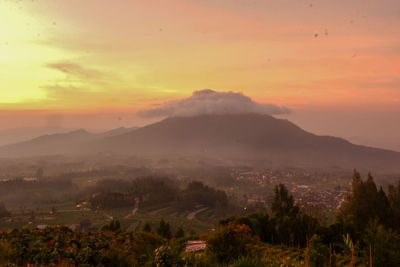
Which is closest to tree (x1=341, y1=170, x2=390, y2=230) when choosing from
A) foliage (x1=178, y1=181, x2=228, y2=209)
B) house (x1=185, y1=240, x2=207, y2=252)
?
house (x1=185, y1=240, x2=207, y2=252)

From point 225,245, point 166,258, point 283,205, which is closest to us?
point 166,258

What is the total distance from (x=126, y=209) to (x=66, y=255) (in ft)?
455

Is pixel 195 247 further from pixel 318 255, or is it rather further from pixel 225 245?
pixel 318 255

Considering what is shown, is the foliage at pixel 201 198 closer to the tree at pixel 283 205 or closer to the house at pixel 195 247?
the tree at pixel 283 205

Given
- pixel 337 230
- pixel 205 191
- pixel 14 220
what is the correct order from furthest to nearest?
pixel 205 191, pixel 14 220, pixel 337 230

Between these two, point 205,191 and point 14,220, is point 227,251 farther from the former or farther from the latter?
point 205,191

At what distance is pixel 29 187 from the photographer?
194 meters

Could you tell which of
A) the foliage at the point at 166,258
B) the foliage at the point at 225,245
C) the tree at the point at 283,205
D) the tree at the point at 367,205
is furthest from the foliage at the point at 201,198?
the foliage at the point at 166,258

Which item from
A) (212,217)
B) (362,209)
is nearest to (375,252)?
(362,209)

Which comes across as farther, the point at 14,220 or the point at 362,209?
the point at 14,220

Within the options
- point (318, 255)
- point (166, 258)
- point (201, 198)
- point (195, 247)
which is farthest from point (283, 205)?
point (201, 198)

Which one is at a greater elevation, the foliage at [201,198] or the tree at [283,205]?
the tree at [283,205]

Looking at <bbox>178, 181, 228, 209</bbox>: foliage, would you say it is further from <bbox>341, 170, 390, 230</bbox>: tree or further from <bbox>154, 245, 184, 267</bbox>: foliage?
<bbox>154, 245, 184, 267</bbox>: foliage

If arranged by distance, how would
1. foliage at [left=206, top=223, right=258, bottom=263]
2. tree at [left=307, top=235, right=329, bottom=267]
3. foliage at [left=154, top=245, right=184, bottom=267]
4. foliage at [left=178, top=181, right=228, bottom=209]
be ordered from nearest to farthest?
foliage at [left=154, top=245, right=184, bottom=267]
tree at [left=307, top=235, right=329, bottom=267]
foliage at [left=206, top=223, right=258, bottom=263]
foliage at [left=178, top=181, right=228, bottom=209]
